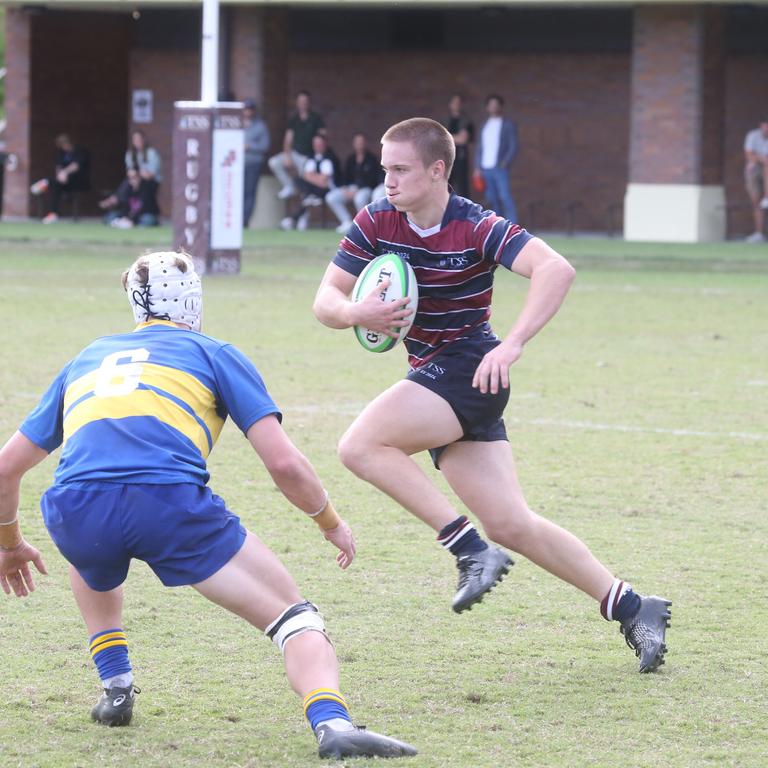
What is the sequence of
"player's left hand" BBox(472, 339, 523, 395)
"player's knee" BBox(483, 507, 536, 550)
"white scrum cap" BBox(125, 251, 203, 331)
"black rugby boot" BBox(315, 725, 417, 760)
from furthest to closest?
"player's knee" BBox(483, 507, 536, 550), "player's left hand" BBox(472, 339, 523, 395), "white scrum cap" BBox(125, 251, 203, 331), "black rugby boot" BBox(315, 725, 417, 760)

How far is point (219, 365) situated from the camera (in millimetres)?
4527

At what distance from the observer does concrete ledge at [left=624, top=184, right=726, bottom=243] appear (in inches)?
1075

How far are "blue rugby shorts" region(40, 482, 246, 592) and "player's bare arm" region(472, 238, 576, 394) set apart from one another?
1.13m

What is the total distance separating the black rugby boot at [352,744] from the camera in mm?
4305

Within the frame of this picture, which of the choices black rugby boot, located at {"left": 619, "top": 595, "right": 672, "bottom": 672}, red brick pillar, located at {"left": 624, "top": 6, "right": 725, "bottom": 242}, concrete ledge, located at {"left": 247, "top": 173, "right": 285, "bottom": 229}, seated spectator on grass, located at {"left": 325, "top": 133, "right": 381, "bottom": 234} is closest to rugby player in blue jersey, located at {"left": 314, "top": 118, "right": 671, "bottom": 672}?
black rugby boot, located at {"left": 619, "top": 595, "right": 672, "bottom": 672}

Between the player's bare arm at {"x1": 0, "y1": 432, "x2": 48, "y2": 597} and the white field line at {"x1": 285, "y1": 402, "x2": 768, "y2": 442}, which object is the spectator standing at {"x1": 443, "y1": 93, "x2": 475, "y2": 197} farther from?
the player's bare arm at {"x1": 0, "y1": 432, "x2": 48, "y2": 597}

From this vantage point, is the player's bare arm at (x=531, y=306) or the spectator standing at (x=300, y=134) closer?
the player's bare arm at (x=531, y=306)

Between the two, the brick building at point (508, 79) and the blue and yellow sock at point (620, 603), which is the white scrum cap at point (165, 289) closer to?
the blue and yellow sock at point (620, 603)

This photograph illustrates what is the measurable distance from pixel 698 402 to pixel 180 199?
32.0 feet

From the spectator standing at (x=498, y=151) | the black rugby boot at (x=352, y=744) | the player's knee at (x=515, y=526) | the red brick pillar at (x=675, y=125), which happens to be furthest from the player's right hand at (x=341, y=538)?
the red brick pillar at (x=675, y=125)

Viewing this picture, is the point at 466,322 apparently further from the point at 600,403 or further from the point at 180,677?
the point at 600,403

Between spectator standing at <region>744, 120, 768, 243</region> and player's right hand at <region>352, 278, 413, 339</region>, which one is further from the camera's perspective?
spectator standing at <region>744, 120, 768, 243</region>

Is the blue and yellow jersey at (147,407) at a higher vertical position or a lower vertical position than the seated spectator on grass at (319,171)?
lower

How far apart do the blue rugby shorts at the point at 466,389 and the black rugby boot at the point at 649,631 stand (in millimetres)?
750
